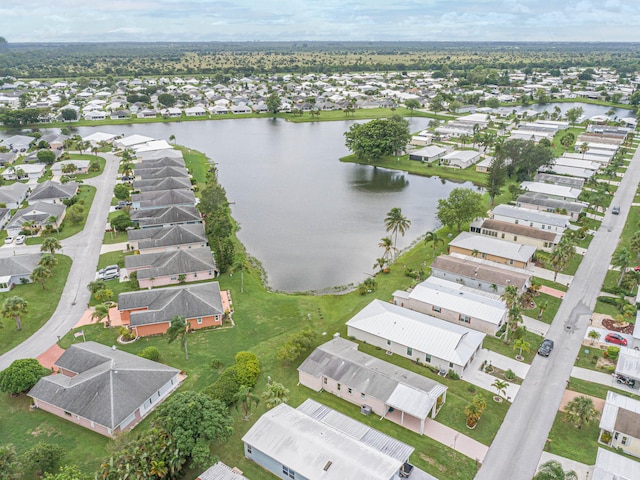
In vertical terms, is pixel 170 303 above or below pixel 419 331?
above

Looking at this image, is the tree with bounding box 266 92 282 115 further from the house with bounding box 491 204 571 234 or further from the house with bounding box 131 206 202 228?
the house with bounding box 491 204 571 234

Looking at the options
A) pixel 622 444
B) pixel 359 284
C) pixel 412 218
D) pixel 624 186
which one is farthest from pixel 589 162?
pixel 622 444

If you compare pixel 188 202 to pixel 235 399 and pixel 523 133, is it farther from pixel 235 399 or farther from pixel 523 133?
pixel 523 133

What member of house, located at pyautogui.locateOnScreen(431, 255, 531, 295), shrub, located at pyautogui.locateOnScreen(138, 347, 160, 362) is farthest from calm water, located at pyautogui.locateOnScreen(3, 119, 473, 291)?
shrub, located at pyautogui.locateOnScreen(138, 347, 160, 362)

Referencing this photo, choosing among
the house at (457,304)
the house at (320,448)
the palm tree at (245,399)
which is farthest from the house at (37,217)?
the house at (320,448)

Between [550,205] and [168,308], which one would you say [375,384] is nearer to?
[168,308]

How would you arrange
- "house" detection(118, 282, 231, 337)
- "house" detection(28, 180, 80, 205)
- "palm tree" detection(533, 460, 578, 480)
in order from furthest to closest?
1. "house" detection(28, 180, 80, 205)
2. "house" detection(118, 282, 231, 337)
3. "palm tree" detection(533, 460, 578, 480)

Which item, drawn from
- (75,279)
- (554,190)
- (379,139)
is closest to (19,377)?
(75,279)

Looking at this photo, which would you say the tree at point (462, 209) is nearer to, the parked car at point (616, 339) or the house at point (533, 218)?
the house at point (533, 218)
